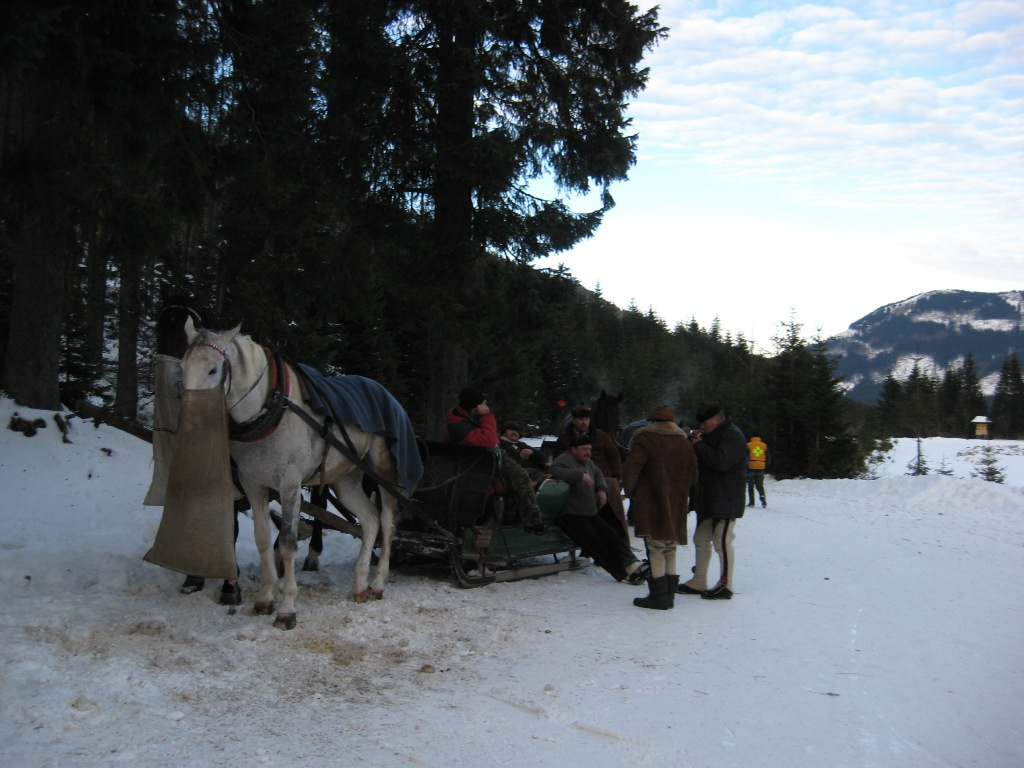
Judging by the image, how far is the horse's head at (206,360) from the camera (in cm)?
Result: 514

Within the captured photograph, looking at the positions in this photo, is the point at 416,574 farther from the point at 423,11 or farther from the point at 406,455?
the point at 423,11

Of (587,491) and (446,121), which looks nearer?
(587,491)

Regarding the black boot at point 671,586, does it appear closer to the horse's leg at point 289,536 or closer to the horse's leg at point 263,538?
the horse's leg at point 289,536

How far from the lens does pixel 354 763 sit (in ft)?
12.1

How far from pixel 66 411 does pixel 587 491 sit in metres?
6.88

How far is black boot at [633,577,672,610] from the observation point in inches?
284

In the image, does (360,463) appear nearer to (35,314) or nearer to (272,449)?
(272,449)

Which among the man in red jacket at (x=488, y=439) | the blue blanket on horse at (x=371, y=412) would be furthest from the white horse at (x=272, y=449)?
the man in red jacket at (x=488, y=439)

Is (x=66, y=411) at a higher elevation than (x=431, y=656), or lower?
higher

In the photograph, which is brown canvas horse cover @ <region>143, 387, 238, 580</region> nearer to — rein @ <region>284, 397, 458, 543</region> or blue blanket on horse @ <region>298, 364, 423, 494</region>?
rein @ <region>284, 397, 458, 543</region>

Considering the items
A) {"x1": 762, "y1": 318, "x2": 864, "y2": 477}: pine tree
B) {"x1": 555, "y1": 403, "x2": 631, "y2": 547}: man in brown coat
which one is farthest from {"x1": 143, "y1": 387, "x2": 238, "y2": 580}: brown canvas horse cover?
{"x1": 762, "y1": 318, "x2": 864, "y2": 477}: pine tree

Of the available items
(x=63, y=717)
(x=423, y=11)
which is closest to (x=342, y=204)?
(x=423, y=11)

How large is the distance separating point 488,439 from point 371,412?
1.26 metres

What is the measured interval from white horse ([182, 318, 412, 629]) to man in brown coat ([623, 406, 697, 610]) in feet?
7.79
